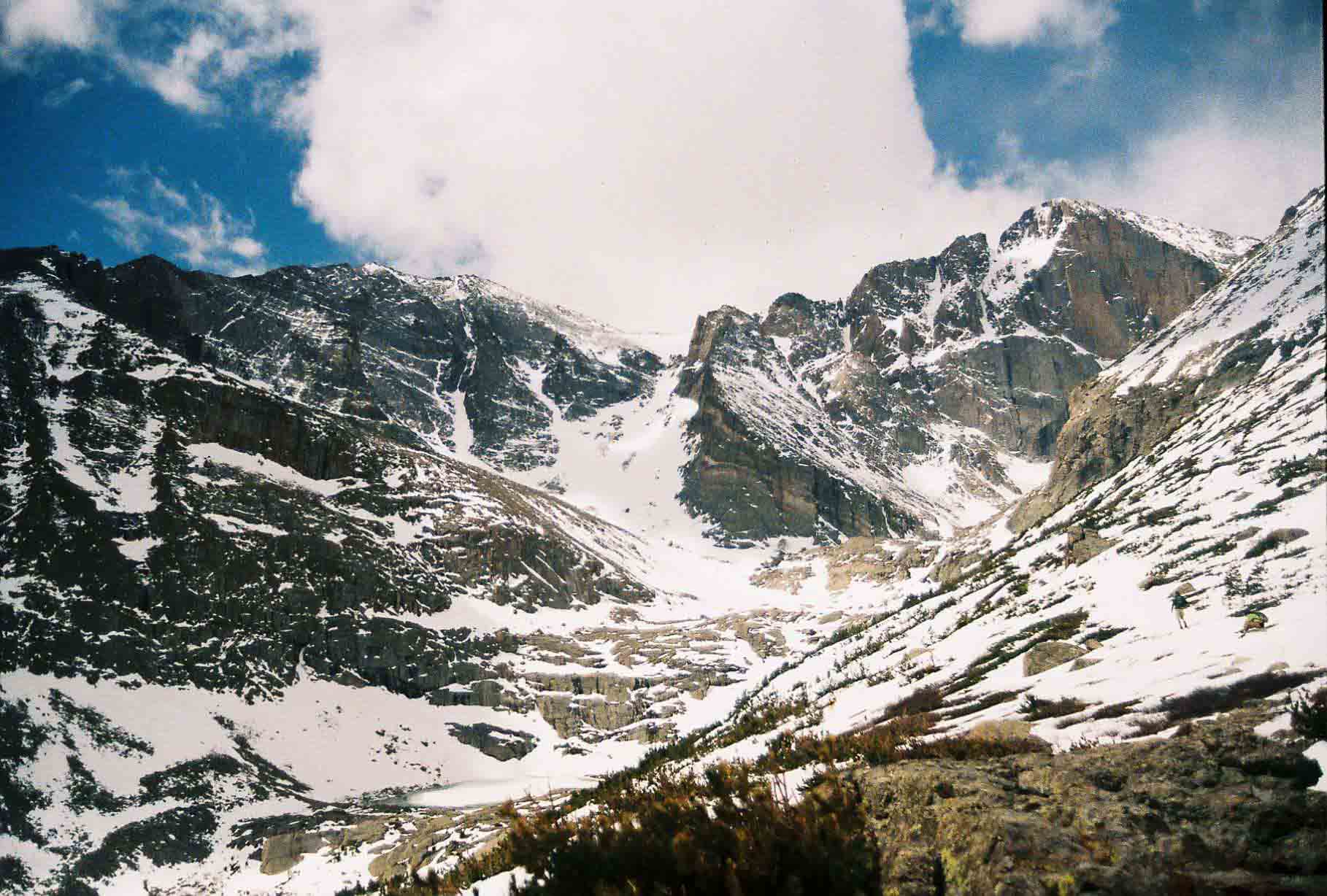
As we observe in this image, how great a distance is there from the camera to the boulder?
12.3 meters

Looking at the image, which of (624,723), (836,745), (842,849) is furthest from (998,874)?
(624,723)

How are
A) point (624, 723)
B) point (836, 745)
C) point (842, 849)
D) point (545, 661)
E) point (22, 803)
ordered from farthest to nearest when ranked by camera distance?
point (545, 661) → point (624, 723) → point (22, 803) → point (836, 745) → point (842, 849)

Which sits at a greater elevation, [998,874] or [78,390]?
[78,390]

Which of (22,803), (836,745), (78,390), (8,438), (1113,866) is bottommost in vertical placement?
(1113,866)

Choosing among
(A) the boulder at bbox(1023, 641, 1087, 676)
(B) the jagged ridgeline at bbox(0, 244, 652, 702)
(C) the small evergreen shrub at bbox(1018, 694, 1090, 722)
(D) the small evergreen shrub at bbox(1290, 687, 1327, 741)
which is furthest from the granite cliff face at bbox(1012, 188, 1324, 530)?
(B) the jagged ridgeline at bbox(0, 244, 652, 702)

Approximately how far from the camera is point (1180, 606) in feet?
38.2

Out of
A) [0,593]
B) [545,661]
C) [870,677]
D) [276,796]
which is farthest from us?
[545,661]

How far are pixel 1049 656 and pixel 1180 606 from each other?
6.79 feet

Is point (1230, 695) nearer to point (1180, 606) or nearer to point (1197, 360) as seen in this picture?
point (1180, 606)

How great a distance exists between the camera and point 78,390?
10906 centimetres

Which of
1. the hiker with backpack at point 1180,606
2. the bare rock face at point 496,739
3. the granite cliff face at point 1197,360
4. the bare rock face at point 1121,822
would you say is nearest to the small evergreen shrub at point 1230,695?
the bare rock face at point 1121,822

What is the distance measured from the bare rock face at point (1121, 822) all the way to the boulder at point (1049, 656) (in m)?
6.13

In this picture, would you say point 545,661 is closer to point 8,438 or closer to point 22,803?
point 22,803

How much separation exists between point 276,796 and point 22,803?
1899cm
